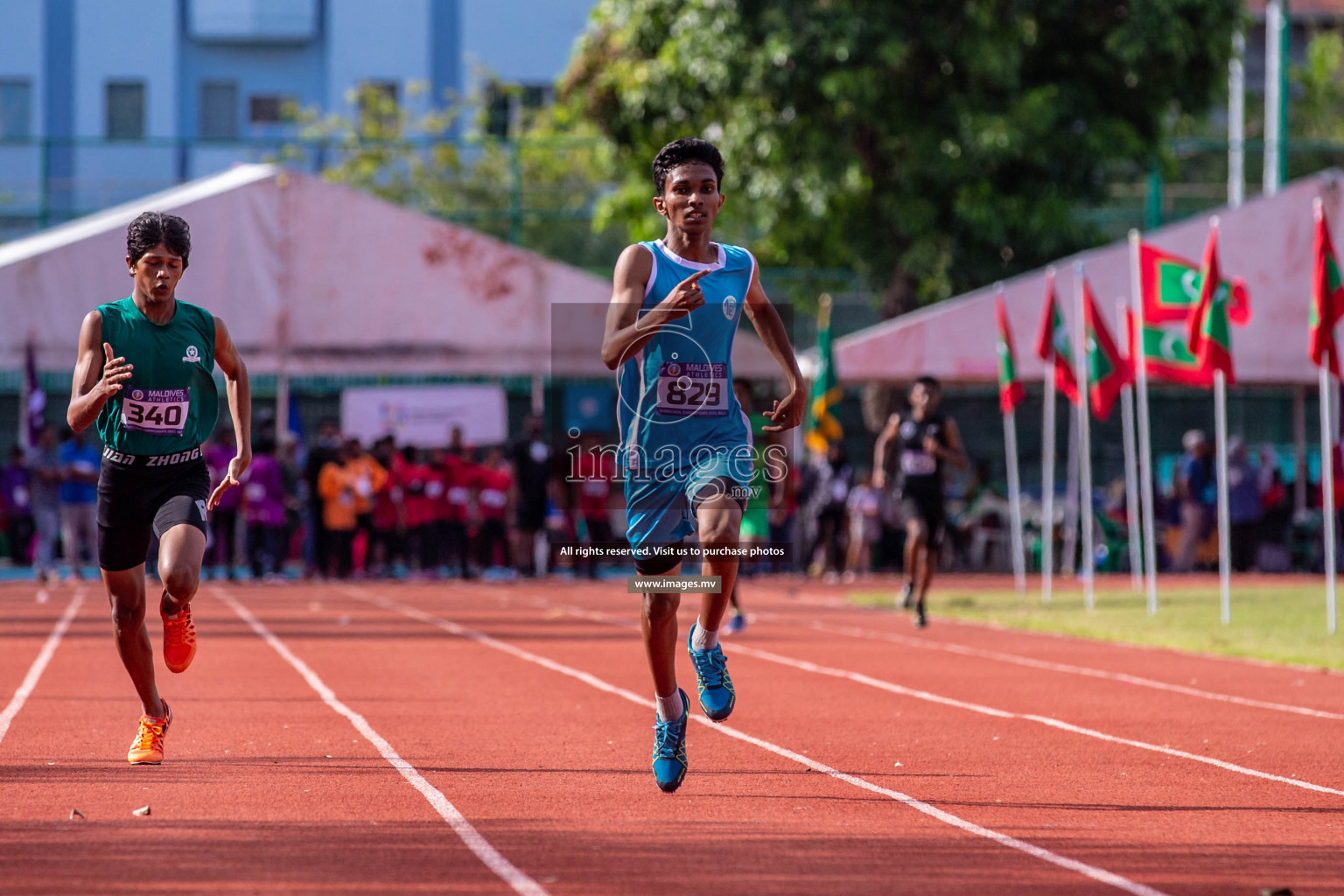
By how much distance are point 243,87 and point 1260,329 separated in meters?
30.3

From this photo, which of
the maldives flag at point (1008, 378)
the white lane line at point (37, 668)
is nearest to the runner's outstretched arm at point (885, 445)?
the maldives flag at point (1008, 378)

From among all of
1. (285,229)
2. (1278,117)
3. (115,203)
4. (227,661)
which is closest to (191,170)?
(115,203)

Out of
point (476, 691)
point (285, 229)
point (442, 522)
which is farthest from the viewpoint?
point (442, 522)

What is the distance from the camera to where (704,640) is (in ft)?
22.1

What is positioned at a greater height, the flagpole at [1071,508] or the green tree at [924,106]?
the green tree at [924,106]

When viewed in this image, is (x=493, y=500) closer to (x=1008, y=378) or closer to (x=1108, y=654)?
(x=1008, y=378)

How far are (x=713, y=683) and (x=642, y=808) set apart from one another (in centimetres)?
52

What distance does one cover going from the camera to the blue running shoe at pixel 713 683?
666 cm

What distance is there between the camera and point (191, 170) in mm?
34031

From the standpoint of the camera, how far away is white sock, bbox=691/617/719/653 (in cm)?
672

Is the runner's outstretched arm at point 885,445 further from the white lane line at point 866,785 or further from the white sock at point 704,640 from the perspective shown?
the white sock at point 704,640

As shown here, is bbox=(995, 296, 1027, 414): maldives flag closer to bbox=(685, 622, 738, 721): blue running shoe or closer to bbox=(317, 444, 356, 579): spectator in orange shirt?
bbox=(317, 444, 356, 579): spectator in orange shirt

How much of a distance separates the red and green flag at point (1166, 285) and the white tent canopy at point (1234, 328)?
4.59 m

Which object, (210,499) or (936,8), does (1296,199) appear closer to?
(936,8)
